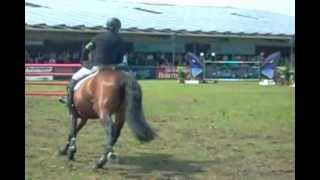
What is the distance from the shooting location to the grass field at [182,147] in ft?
17.3

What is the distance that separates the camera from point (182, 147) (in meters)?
6.82

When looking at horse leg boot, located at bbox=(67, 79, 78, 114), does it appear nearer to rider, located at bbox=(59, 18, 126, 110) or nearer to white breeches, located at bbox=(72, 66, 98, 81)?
white breeches, located at bbox=(72, 66, 98, 81)

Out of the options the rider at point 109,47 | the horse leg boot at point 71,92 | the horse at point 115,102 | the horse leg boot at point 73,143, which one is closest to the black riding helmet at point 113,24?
the rider at point 109,47

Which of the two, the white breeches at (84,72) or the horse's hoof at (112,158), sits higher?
the white breeches at (84,72)

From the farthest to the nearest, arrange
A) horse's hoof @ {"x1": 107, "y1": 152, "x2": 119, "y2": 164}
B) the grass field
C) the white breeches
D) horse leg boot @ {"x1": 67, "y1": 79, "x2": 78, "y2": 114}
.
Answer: horse leg boot @ {"x1": 67, "y1": 79, "x2": 78, "y2": 114}
the white breeches
horse's hoof @ {"x1": 107, "y1": 152, "x2": 119, "y2": 164}
the grass field

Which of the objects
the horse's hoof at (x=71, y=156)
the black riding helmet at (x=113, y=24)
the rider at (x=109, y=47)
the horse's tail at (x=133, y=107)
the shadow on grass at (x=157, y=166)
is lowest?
the shadow on grass at (x=157, y=166)

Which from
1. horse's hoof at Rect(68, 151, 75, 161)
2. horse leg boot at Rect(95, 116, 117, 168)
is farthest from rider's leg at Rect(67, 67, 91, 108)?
horse leg boot at Rect(95, 116, 117, 168)

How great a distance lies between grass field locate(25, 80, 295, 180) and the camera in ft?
17.3

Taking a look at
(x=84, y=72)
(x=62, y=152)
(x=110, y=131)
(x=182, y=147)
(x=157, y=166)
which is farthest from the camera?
(x=182, y=147)

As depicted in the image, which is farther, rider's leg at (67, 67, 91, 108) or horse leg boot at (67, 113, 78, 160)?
horse leg boot at (67, 113, 78, 160)

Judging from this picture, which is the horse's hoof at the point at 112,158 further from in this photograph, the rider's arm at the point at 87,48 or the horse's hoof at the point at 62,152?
the rider's arm at the point at 87,48

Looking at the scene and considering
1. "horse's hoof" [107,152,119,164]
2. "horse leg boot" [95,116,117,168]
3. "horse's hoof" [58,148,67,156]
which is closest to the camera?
"horse leg boot" [95,116,117,168]

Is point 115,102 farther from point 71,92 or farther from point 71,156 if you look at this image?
point 71,156

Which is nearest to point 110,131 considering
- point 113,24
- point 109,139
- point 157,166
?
point 109,139
